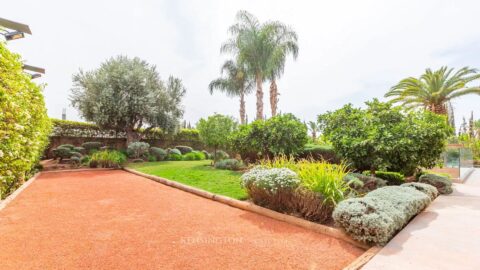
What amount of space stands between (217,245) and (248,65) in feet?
48.5

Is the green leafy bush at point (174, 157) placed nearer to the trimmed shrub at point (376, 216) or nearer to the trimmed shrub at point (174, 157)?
the trimmed shrub at point (174, 157)

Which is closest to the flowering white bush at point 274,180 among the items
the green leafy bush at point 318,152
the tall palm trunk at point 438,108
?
the green leafy bush at point 318,152

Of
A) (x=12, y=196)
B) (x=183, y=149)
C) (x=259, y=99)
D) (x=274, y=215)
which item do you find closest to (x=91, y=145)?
(x=183, y=149)

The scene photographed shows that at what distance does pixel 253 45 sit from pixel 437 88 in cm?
1244

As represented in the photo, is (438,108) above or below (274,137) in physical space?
above

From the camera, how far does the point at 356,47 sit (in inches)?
364

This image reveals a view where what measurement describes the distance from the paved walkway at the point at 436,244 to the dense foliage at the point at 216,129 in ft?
27.3

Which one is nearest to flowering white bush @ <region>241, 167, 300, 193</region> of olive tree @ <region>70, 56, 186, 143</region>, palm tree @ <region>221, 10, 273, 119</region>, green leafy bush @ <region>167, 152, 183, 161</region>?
olive tree @ <region>70, 56, 186, 143</region>

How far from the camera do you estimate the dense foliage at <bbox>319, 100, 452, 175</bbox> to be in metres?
6.28

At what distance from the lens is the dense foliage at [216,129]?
37.0ft

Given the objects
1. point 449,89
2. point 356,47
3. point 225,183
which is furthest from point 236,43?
point 449,89

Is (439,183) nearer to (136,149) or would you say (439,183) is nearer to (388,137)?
(388,137)

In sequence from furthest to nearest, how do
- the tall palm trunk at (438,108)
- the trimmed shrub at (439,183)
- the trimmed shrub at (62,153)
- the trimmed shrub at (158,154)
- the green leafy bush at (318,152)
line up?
1. the tall palm trunk at (438,108)
2. the trimmed shrub at (158,154)
3. the trimmed shrub at (62,153)
4. the green leafy bush at (318,152)
5. the trimmed shrub at (439,183)

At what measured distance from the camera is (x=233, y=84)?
2166 centimetres
